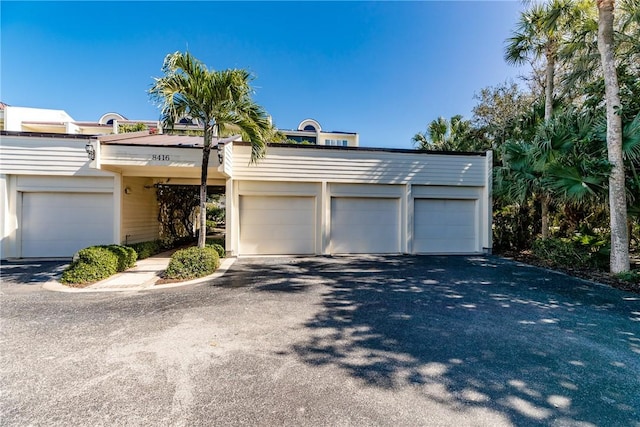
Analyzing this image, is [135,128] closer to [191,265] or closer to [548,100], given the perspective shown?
[191,265]

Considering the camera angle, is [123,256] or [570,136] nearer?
[123,256]

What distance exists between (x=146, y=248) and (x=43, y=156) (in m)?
3.97

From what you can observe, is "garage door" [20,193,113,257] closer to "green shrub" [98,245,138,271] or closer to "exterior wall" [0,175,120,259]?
"exterior wall" [0,175,120,259]

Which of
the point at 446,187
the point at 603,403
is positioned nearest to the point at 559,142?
the point at 446,187

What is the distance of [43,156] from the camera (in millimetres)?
Result: 8500

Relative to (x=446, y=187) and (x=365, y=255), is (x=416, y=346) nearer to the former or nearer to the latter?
(x=365, y=255)

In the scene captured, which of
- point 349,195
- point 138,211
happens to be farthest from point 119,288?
point 349,195

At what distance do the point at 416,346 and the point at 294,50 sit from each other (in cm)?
Result: 1368

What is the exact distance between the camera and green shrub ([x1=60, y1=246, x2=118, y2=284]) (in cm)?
612

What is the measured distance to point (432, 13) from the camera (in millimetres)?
10391

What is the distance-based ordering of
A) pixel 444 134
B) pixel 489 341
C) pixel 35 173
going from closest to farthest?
pixel 489 341 → pixel 35 173 → pixel 444 134

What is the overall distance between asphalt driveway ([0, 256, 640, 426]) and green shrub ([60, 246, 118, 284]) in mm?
642

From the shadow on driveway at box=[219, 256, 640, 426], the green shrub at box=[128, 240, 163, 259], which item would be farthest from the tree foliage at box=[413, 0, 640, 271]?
the green shrub at box=[128, 240, 163, 259]

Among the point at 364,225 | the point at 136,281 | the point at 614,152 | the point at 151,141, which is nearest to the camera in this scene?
the point at 136,281
